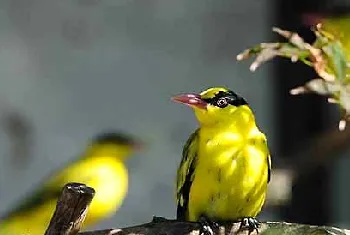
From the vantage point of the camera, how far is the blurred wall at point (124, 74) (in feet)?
10.9

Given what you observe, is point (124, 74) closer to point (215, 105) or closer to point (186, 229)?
point (215, 105)

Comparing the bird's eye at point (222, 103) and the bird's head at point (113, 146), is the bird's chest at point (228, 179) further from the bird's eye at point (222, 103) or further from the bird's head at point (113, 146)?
the bird's head at point (113, 146)

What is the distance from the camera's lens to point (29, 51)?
3.31 metres

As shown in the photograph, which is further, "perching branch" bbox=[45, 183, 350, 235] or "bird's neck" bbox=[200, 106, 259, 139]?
"bird's neck" bbox=[200, 106, 259, 139]

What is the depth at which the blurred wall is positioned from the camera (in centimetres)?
331

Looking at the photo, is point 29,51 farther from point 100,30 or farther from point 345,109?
point 345,109

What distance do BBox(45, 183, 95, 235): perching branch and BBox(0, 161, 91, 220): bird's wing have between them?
1.39 meters

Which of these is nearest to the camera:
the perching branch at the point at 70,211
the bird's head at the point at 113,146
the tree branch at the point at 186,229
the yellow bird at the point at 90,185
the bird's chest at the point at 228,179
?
the perching branch at the point at 70,211

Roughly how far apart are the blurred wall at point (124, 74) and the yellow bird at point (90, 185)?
438 mm

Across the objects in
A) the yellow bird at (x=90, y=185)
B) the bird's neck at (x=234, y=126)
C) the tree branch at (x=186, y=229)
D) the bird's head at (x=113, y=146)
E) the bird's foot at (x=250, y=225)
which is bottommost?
the yellow bird at (x=90, y=185)

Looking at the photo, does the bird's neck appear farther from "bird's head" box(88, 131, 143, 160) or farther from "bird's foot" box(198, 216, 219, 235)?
"bird's head" box(88, 131, 143, 160)

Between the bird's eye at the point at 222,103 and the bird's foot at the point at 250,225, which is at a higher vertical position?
the bird's eye at the point at 222,103

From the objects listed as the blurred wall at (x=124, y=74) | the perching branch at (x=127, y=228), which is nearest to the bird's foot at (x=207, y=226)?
the perching branch at (x=127, y=228)

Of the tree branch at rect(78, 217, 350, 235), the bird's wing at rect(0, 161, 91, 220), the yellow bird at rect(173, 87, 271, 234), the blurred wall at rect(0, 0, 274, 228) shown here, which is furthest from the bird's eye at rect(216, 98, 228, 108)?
the blurred wall at rect(0, 0, 274, 228)
